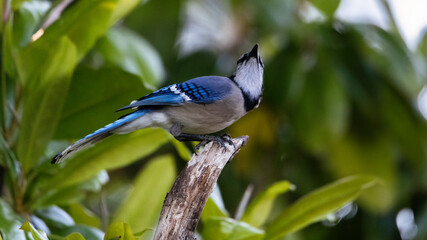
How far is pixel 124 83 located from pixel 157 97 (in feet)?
1.70

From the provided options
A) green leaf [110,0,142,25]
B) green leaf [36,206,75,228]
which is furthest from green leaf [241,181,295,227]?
green leaf [110,0,142,25]

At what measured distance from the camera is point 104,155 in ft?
7.48

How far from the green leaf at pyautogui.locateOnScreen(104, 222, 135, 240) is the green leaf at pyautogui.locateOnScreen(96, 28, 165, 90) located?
3.92 feet

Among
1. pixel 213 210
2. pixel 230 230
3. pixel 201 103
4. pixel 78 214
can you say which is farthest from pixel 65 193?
pixel 201 103

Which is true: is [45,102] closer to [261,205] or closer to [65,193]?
[65,193]

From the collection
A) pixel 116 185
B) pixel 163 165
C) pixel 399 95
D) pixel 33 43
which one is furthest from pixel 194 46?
pixel 33 43

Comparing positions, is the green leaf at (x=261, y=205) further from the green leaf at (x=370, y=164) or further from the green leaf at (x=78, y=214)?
the green leaf at (x=370, y=164)

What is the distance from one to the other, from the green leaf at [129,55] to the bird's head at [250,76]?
115cm

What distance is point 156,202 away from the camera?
8.59 feet

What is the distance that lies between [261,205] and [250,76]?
2.38ft

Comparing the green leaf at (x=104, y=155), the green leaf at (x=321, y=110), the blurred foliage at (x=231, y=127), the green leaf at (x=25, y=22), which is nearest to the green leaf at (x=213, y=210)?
the blurred foliage at (x=231, y=127)

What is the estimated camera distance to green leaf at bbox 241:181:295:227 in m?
2.32

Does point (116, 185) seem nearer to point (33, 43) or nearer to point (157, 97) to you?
point (33, 43)

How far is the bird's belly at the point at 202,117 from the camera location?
5.76ft
